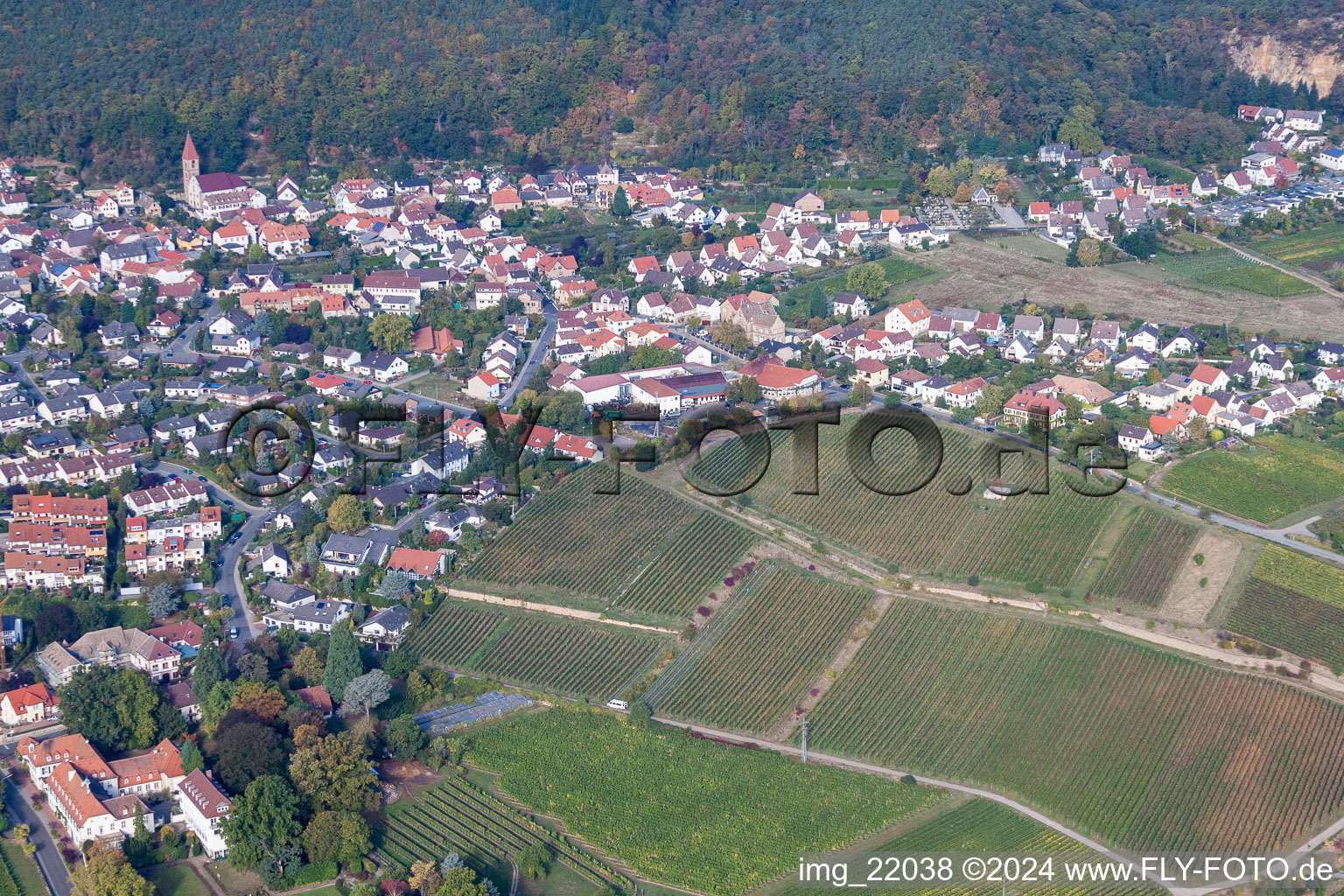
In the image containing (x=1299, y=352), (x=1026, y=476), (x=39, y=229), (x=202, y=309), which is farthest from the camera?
(x=39, y=229)

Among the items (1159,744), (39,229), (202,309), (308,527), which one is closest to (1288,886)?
(1159,744)

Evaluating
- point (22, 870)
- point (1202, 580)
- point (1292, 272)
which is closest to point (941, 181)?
point (1292, 272)

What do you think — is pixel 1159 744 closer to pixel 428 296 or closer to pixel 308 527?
pixel 308 527

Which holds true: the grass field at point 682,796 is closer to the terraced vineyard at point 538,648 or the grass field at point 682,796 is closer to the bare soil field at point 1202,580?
the terraced vineyard at point 538,648

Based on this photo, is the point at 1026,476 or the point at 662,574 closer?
the point at 662,574

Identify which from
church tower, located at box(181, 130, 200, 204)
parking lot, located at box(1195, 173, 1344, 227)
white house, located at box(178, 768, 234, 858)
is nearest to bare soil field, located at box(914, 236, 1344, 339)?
parking lot, located at box(1195, 173, 1344, 227)

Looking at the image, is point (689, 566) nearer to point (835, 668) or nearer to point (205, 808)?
point (835, 668)
